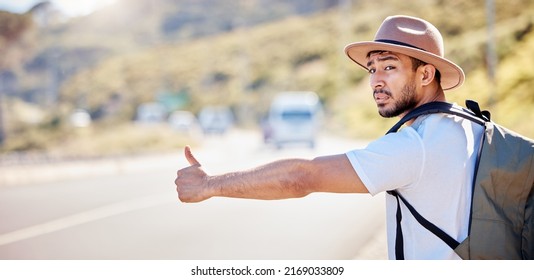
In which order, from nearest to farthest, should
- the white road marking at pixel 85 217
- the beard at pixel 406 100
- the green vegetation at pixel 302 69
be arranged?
the beard at pixel 406 100 → the white road marking at pixel 85 217 → the green vegetation at pixel 302 69

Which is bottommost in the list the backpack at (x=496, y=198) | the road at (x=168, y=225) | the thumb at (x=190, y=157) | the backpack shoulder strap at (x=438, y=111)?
the backpack at (x=496, y=198)

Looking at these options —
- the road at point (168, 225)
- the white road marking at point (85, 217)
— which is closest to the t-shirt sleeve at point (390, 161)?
the road at point (168, 225)

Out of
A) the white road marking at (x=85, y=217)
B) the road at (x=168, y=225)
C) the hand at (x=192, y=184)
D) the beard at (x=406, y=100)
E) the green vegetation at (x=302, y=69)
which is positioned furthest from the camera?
the green vegetation at (x=302, y=69)

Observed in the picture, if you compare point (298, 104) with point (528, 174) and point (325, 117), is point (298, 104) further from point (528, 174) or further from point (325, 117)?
point (528, 174)

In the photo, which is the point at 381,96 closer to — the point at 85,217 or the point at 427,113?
the point at 427,113

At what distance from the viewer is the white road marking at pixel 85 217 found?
319 inches

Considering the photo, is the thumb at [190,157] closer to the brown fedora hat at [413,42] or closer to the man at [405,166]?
the man at [405,166]

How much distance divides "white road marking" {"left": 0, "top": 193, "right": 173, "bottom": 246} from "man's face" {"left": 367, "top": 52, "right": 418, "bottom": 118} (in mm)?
5965

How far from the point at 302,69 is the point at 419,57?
62467mm

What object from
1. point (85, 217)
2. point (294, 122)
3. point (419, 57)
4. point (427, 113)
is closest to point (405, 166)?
point (427, 113)

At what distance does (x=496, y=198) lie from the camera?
7.71 feet

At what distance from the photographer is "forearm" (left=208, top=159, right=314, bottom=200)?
2.24 meters

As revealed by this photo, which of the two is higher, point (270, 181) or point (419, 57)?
point (419, 57)

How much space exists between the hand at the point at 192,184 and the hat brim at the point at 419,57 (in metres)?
0.71
